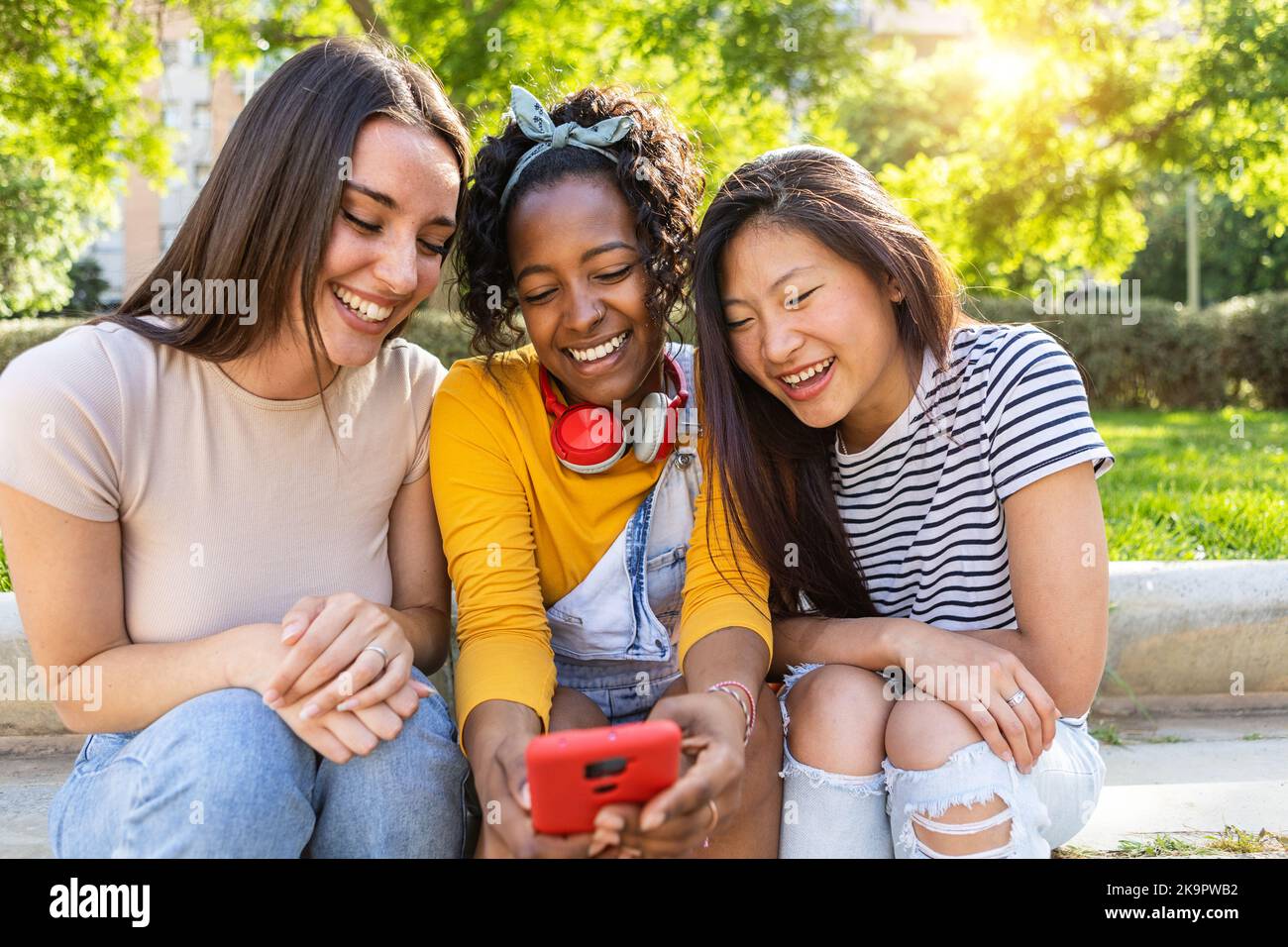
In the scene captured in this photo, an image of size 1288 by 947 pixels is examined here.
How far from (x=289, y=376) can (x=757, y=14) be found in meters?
7.52

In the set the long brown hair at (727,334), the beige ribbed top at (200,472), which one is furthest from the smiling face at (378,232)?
the long brown hair at (727,334)

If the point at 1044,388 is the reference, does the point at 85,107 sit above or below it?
above

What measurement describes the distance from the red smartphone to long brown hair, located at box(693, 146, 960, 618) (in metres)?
0.76

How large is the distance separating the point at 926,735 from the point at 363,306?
4.51ft

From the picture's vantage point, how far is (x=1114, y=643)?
11.1 ft

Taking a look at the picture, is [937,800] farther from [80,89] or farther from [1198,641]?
[80,89]

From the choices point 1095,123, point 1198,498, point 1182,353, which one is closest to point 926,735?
point 1198,498

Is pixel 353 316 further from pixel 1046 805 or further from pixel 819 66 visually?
pixel 819 66

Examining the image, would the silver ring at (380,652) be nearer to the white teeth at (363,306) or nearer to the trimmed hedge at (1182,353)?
the white teeth at (363,306)

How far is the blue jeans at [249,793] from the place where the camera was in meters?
1.84

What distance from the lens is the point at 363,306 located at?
2244 millimetres

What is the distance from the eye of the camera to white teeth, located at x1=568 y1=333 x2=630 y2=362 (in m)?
2.50

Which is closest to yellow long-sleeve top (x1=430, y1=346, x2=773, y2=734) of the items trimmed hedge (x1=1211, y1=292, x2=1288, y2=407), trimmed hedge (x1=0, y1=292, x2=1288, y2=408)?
trimmed hedge (x1=0, y1=292, x2=1288, y2=408)
